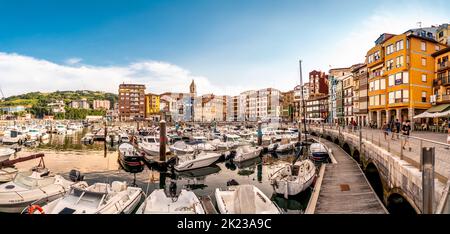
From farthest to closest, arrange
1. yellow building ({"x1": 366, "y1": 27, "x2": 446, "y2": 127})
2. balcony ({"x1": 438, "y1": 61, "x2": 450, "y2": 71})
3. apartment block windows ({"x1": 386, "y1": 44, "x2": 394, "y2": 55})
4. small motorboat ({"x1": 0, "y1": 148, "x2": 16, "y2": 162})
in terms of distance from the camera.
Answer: apartment block windows ({"x1": 386, "y1": 44, "x2": 394, "y2": 55}), yellow building ({"x1": 366, "y1": 27, "x2": 446, "y2": 127}), balcony ({"x1": 438, "y1": 61, "x2": 450, "y2": 71}), small motorboat ({"x1": 0, "y1": 148, "x2": 16, "y2": 162})

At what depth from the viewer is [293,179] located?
14961 mm

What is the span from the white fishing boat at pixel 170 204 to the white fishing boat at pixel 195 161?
11.7m

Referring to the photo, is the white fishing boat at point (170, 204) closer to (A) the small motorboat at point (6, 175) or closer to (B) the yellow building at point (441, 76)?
(A) the small motorboat at point (6, 175)

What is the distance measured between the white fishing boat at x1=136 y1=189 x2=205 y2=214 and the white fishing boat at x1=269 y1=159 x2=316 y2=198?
6.22m

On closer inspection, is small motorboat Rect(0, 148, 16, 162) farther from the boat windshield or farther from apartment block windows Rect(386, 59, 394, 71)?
apartment block windows Rect(386, 59, 394, 71)

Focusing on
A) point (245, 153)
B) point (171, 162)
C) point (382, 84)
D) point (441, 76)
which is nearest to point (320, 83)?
point (382, 84)

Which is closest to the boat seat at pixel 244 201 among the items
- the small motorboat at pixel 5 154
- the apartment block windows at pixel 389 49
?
the small motorboat at pixel 5 154

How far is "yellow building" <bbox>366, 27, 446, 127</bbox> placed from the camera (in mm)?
32500

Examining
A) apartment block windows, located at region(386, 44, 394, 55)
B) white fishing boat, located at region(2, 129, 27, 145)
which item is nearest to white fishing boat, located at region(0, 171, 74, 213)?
white fishing boat, located at region(2, 129, 27, 145)

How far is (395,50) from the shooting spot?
34781mm

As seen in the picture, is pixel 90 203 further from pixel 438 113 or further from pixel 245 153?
pixel 438 113
